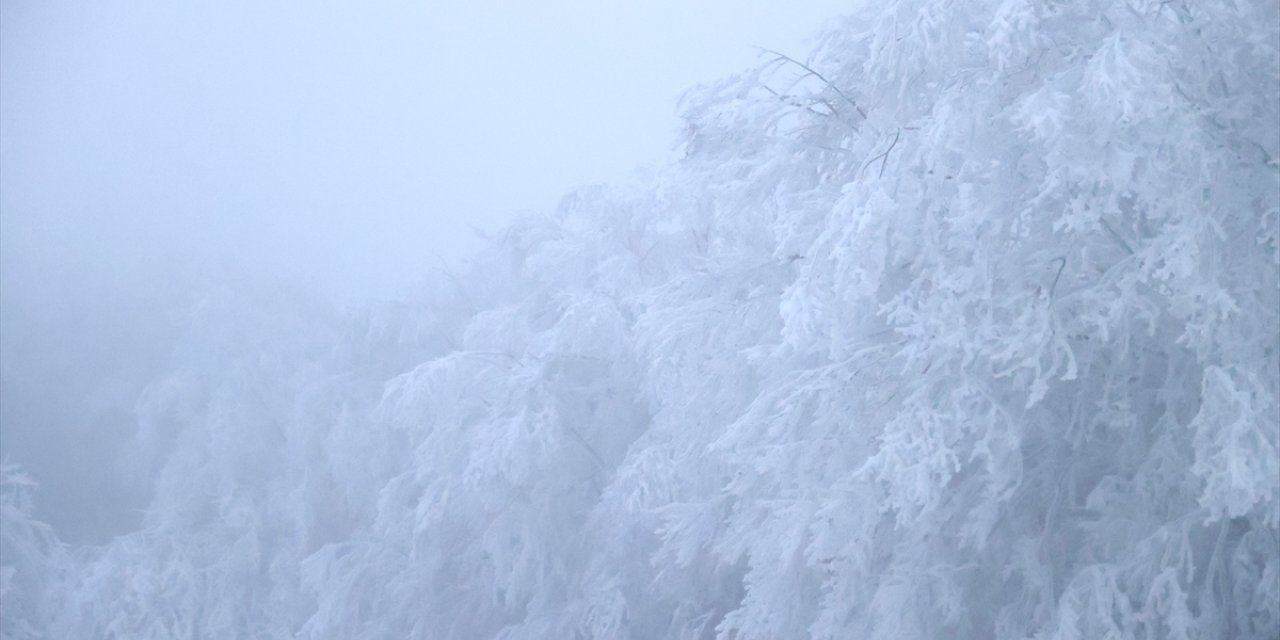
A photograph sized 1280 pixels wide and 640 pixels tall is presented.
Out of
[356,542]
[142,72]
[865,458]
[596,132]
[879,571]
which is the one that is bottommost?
[596,132]

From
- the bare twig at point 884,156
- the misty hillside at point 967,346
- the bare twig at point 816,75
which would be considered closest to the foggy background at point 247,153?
the bare twig at point 816,75

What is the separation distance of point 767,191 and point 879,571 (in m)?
2.71

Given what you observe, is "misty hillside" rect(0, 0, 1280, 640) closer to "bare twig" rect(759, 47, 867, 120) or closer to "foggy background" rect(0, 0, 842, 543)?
"bare twig" rect(759, 47, 867, 120)

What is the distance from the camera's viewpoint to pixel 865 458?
21.2 feet

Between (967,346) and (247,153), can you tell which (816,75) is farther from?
(247,153)

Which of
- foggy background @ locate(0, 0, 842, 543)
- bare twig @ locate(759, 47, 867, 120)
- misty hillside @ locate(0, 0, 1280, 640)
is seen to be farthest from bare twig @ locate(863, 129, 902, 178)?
foggy background @ locate(0, 0, 842, 543)

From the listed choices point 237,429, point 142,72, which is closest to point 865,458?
point 237,429

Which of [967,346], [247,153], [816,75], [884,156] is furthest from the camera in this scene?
[247,153]

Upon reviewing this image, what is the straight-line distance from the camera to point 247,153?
49.4 meters

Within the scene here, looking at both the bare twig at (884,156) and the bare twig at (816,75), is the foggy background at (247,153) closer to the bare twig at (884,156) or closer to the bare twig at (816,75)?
the bare twig at (816,75)

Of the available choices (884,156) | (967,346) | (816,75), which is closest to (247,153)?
(816,75)

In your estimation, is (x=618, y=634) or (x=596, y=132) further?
(x=596, y=132)

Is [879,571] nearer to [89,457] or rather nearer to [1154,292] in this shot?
[1154,292]

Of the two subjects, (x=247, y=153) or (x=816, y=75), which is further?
(x=247, y=153)
